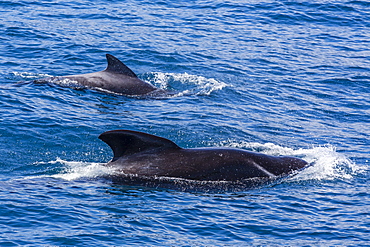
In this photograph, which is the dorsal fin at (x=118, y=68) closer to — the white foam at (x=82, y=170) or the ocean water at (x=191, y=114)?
the ocean water at (x=191, y=114)

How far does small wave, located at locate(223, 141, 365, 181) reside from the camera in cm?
1393

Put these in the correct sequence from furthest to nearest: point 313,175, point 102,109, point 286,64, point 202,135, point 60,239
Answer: point 286,64, point 102,109, point 202,135, point 313,175, point 60,239

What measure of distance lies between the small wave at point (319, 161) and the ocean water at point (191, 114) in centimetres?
5

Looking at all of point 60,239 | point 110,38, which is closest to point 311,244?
point 60,239

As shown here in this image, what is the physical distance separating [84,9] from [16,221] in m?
23.4

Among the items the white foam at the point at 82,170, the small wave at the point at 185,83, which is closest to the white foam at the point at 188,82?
the small wave at the point at 185,83

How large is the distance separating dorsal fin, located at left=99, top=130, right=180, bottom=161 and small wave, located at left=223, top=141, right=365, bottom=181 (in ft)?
10.2

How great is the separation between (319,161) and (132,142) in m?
4.92

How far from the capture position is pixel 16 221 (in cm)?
1089

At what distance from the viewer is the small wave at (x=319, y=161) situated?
13.9 meters

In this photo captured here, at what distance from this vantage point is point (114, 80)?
20906 millimetres

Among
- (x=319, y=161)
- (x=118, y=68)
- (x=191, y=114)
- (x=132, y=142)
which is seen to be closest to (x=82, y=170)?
(x=132, y=142)

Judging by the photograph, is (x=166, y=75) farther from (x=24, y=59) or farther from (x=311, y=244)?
(x=311, y=244)

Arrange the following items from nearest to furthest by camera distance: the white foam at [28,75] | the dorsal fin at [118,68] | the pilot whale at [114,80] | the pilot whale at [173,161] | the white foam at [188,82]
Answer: the pilot whale at [173,161]
the pilot whale at [114,80]
the dorsal fin at [118,68]
the white foam at [188,82]
the white foam at [28,75]
